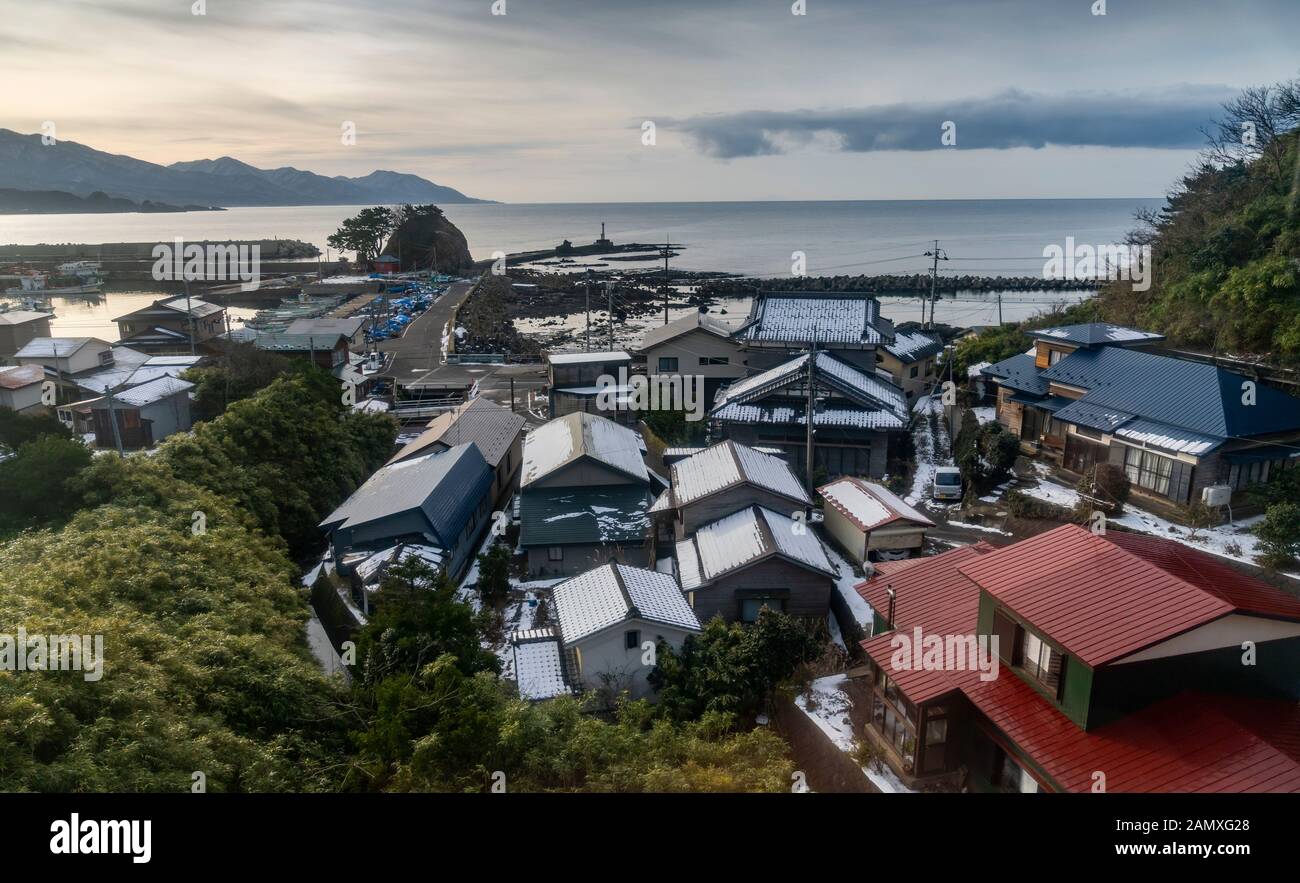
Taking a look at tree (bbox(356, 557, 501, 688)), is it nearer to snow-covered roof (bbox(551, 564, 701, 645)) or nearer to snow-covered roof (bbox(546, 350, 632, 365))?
snow-covered roof (bbox(551, 564, 701, 645))

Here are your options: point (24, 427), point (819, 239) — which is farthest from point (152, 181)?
point (819, 239)

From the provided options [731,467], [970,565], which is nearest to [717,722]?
[970,565]

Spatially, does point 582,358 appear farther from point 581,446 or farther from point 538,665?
point 538,665

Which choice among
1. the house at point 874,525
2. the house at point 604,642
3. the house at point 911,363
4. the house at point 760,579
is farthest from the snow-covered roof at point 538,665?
the house at point 911,363

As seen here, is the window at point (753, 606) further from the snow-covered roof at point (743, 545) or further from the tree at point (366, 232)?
the tree at point (366, 232)
